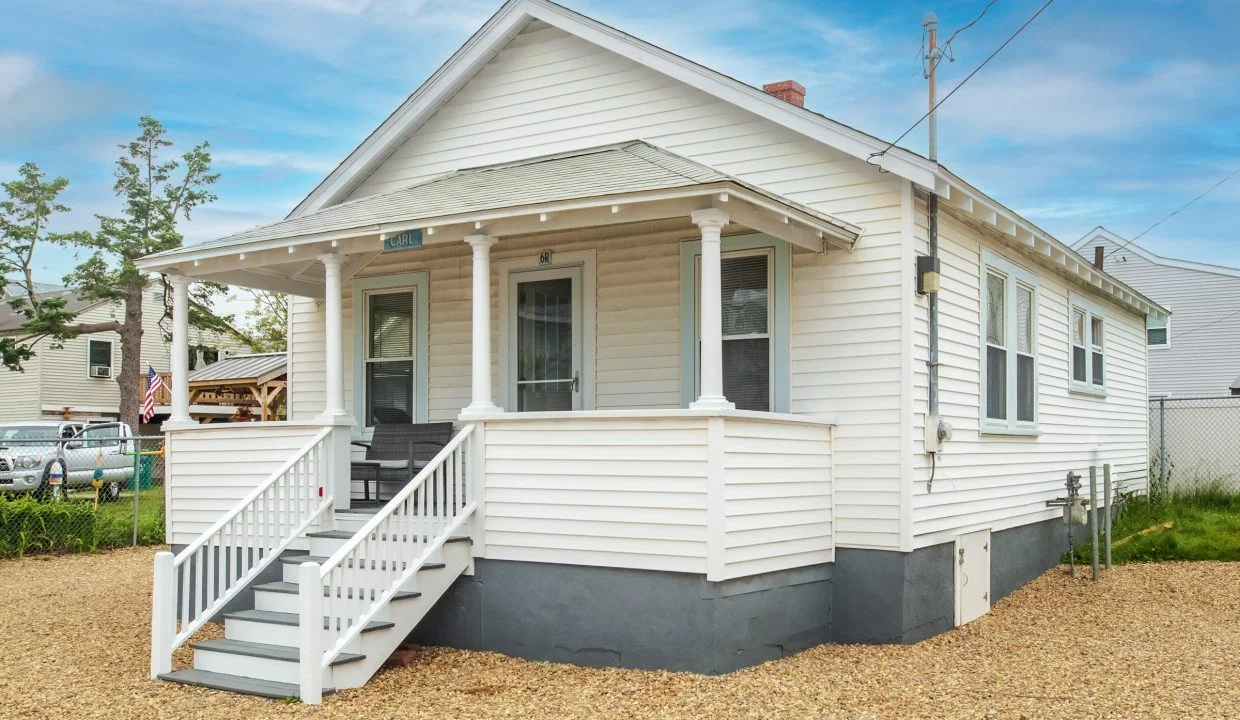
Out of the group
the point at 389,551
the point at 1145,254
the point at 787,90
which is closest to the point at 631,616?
the point at 389,551

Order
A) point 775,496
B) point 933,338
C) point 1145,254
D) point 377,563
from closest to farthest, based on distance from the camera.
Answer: point 377,563 → point 775,496 → point 933,338 → point 1145,254

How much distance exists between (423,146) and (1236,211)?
1925cm

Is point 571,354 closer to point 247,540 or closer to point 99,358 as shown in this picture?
point 247,540

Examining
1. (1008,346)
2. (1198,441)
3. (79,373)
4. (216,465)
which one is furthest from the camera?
(79,373)

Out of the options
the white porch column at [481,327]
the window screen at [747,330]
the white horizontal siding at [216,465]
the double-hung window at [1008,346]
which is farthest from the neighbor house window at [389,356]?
the double-hung window at [1008,346]

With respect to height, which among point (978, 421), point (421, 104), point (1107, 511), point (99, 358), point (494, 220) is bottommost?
point (1107, 511)

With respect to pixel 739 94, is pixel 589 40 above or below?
above

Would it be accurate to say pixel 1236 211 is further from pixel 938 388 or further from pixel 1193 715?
pixel 1193 715

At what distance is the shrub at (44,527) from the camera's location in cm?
1458

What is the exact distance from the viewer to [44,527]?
14906mm

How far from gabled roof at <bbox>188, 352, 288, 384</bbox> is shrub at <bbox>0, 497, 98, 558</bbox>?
10358mm

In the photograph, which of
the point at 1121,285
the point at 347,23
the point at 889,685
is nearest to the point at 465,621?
the point at 889,685

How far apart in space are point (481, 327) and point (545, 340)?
1.87 m

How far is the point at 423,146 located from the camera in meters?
11.2
